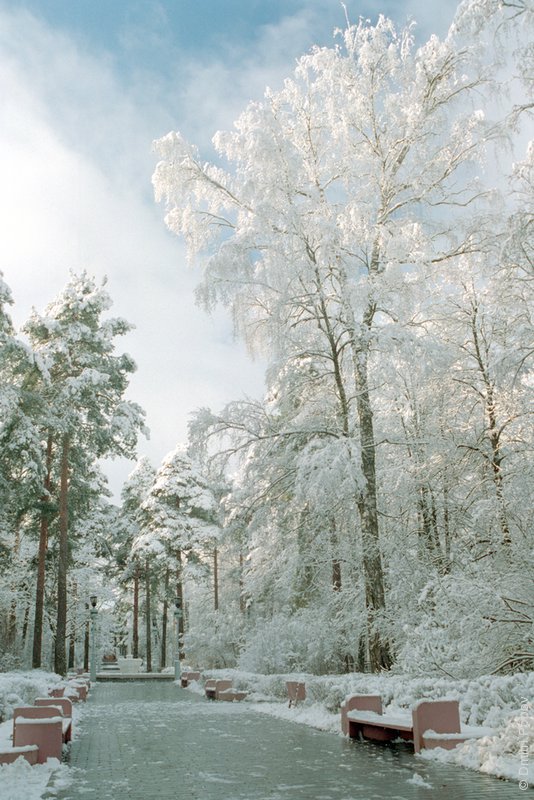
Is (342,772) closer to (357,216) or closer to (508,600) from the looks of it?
(508,600)

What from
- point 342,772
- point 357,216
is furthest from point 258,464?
point 342,772

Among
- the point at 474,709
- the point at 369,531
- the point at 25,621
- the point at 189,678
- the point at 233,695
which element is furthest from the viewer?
the point at 25,621

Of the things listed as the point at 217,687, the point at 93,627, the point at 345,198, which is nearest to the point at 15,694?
the point at 217,687

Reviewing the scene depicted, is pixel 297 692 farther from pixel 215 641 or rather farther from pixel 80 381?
pixel 215 641

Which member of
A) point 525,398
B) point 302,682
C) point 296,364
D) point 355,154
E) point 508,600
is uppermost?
point 355,154

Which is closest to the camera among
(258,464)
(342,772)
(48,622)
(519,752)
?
(519,752)

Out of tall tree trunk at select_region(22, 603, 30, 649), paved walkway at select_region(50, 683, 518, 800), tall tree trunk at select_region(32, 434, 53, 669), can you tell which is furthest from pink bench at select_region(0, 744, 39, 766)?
tall tree trunk at select_region(22, 603, 30, 649)

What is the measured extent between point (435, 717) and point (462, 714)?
111 centimetres

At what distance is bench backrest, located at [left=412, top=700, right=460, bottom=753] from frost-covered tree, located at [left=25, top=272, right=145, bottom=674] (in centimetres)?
1848

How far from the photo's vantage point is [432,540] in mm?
15719

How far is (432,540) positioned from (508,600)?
6.27m

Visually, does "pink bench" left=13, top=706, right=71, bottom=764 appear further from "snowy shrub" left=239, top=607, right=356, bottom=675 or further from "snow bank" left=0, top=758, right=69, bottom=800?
"snowy shrub" left=239, top=607, right=356, bottom=675

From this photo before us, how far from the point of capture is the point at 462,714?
818cm

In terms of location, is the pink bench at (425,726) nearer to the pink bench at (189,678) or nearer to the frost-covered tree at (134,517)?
the pink bench at (189,678)
